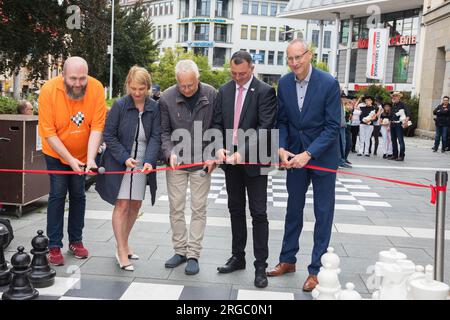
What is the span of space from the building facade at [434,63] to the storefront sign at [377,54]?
7.25 meters

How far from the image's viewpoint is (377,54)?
3284 cm

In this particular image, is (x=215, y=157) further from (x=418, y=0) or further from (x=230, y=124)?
(x=418, y=0)

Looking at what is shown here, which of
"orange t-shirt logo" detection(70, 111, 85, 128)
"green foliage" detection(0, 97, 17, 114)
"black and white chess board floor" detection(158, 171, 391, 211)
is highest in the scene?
"orange t-shirt logo" detection(70, 111, 85, 128)

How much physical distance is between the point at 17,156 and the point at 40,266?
2591 millimetres

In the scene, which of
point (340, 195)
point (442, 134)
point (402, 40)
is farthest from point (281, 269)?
point (402, 40)

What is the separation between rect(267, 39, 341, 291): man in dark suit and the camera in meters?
3.94

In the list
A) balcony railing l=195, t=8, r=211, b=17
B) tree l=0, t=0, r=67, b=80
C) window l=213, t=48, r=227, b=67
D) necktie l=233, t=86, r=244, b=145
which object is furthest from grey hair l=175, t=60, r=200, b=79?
balcony railing l=195, t=8, r=211, b=17

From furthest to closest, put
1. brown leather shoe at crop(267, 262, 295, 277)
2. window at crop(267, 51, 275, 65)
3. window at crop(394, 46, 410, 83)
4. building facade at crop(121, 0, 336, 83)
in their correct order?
window at crop(267, 51, 275, 65) → building facade at crop(121, 0, 336, 83) → window at crop(394, 46, 410, 83) → brown leather shoe at crop(267, 262, 295, 277)

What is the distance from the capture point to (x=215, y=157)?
4281 mm

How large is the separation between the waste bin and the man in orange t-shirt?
1.72 meters

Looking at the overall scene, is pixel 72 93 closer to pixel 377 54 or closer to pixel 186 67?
pixel 186 67

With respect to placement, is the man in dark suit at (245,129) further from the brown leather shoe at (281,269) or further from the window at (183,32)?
the window at (183,32)

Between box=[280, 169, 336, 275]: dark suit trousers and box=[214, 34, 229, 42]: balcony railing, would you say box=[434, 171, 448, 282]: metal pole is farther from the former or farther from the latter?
box=[214, 34, 229, 42]: balcony railing

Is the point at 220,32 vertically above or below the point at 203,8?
below
